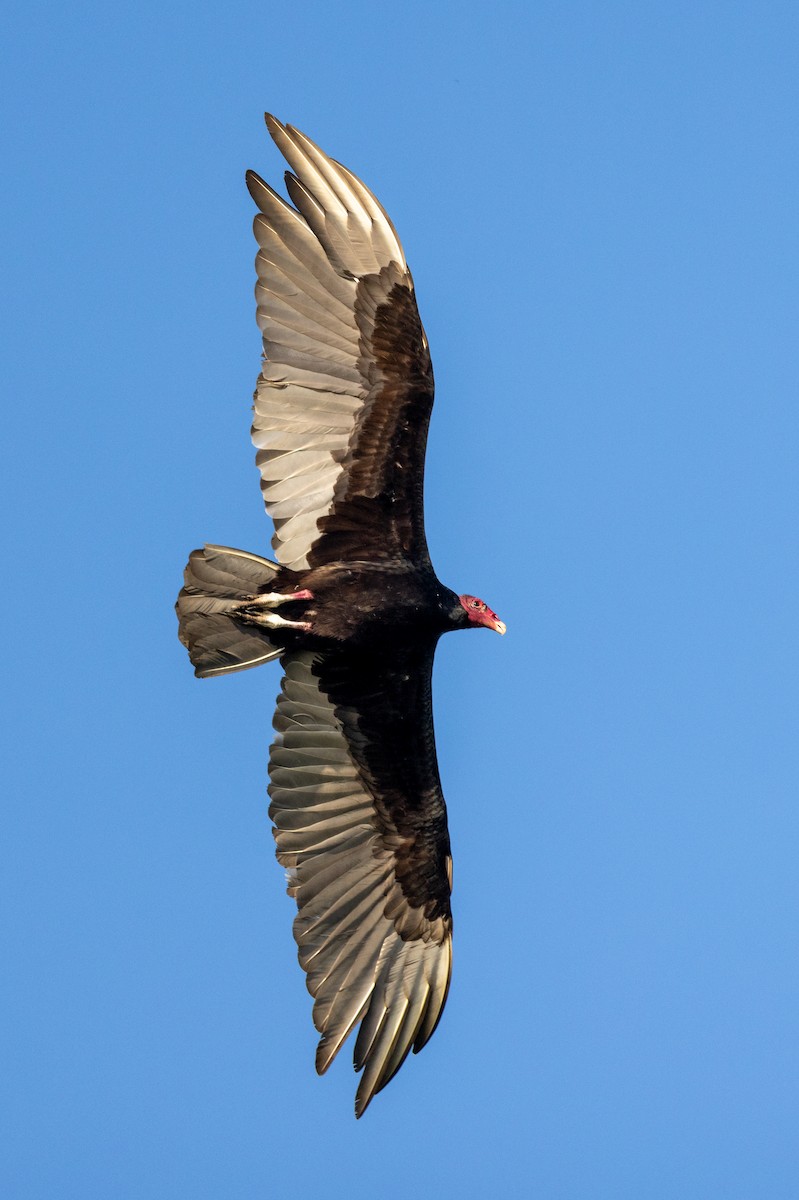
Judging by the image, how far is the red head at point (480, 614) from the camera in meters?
12.6

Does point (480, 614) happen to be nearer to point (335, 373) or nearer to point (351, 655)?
point (351, 655)

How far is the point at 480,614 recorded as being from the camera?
12.6m

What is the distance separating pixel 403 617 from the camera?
12.2 meters

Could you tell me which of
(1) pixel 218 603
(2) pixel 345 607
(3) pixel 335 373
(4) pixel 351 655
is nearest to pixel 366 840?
(4) pixel 351 655

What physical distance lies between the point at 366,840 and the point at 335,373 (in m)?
3.13

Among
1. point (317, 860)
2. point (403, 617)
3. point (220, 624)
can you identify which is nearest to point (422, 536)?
point (403, 617)

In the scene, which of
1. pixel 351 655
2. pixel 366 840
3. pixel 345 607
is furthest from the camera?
pixel 366 840

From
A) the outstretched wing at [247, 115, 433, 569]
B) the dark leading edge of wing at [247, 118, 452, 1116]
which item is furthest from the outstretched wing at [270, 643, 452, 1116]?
the outstretched wing at [247, 115, 433, 569]

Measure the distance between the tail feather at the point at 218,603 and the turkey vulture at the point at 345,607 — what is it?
0.5 inches

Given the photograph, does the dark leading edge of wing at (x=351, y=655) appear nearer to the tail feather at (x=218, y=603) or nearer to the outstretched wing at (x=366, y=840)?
the outstretched wing at (x=366, y=840)

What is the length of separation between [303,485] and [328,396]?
58 centimetres

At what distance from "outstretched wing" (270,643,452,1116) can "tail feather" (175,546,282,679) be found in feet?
1.58

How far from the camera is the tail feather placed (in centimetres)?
1186

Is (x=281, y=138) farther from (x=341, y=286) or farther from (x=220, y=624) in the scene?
(x=220, y=624)
